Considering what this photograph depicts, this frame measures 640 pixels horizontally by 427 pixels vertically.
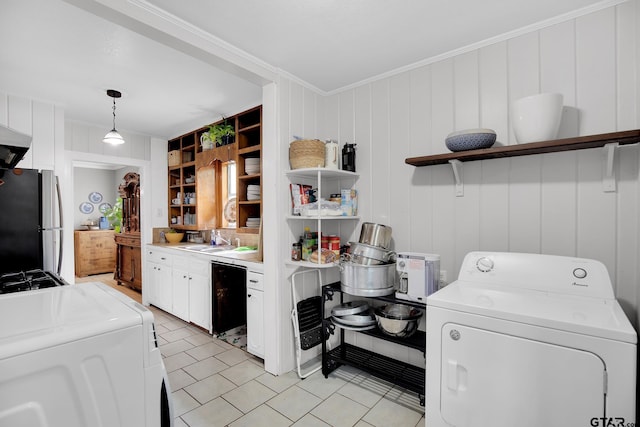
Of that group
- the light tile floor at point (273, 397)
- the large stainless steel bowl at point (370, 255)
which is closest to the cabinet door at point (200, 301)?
the light tile floor at point (273, 397)

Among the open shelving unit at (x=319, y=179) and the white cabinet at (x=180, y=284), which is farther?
the white cabinet at (x=180, y=284)

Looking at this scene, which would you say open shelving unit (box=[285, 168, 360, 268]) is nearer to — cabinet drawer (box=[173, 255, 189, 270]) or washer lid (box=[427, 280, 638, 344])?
washer lid (box=[427, 280, 638, 344])

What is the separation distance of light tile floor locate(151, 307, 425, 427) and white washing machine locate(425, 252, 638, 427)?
1.92ft

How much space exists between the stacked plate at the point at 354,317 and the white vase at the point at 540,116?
1.51 m

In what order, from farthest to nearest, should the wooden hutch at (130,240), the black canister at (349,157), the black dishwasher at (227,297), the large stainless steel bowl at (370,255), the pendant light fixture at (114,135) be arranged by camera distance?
the wooden hutch at (130,240) → the black dishwasher at (227,297) → the pendant light fixture at (114,135) → the black canister at (349,157) → the large stainless steel bowl at (370,255)

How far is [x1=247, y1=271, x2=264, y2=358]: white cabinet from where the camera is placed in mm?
2594

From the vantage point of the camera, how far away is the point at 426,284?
191 cm

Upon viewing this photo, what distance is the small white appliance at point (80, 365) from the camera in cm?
84

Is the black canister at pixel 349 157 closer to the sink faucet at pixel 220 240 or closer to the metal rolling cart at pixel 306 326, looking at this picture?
the metal rolling cart at pixel 306 326

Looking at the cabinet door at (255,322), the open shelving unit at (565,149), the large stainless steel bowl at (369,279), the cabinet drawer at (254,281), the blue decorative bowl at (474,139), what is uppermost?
the blue decorative bowl at (474,139)

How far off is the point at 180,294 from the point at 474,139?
329 centimetres

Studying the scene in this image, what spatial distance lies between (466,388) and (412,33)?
6.45 ft

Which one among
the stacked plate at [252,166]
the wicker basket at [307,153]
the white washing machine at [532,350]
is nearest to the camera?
the white washing machine at [532,350]

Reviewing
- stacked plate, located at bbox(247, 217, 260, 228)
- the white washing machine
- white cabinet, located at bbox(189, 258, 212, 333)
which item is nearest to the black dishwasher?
white cabinet, located at bbox(189, 258, 212, 333)
